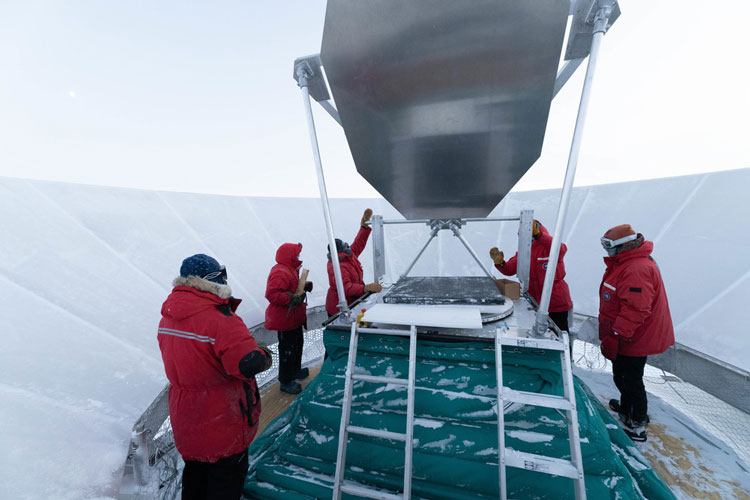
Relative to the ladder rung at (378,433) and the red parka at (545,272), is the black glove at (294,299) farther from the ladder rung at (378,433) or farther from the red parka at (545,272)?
the red parka at (545,272)

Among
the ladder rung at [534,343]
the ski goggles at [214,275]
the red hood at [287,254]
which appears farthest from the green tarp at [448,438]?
the red hood at [287,254]

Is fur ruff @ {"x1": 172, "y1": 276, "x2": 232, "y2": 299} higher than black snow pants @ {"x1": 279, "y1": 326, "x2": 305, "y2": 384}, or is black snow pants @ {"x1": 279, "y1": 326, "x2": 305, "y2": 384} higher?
fur ruff @ {"x1": 172, "y1": 276, "x2": 232, "y2": 299}

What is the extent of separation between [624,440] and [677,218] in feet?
12.6

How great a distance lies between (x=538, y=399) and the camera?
1.51 m

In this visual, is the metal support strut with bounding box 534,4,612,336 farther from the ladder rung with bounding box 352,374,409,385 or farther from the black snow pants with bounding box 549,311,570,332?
the black snow pants with bounding box 549,311,570,332

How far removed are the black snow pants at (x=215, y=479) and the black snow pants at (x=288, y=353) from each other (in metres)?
Answer: 1.72

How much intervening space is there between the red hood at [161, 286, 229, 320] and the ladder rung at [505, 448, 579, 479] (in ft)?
5.86

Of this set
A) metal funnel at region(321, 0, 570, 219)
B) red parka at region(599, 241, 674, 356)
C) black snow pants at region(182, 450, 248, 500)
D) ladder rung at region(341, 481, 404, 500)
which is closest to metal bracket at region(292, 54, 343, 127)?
metal funnel at region(321, 0, 570, 219)

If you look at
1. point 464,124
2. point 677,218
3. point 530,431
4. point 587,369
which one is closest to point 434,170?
point 464,124

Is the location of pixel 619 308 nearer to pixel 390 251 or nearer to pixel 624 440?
pixel 624 440

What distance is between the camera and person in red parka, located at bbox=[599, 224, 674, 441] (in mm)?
2242

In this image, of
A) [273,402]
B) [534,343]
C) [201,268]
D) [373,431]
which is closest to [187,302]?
[201,268]

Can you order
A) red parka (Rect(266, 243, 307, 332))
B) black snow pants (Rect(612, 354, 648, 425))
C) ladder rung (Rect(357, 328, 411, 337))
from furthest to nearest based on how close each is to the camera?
red parka (Rect(266, 243, 307, 332)) < black snow pants (Rect(612, 354, 648, 425)) < ladder rung (Rect(357, 328, 411, 337))

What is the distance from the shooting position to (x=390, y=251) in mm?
6285
